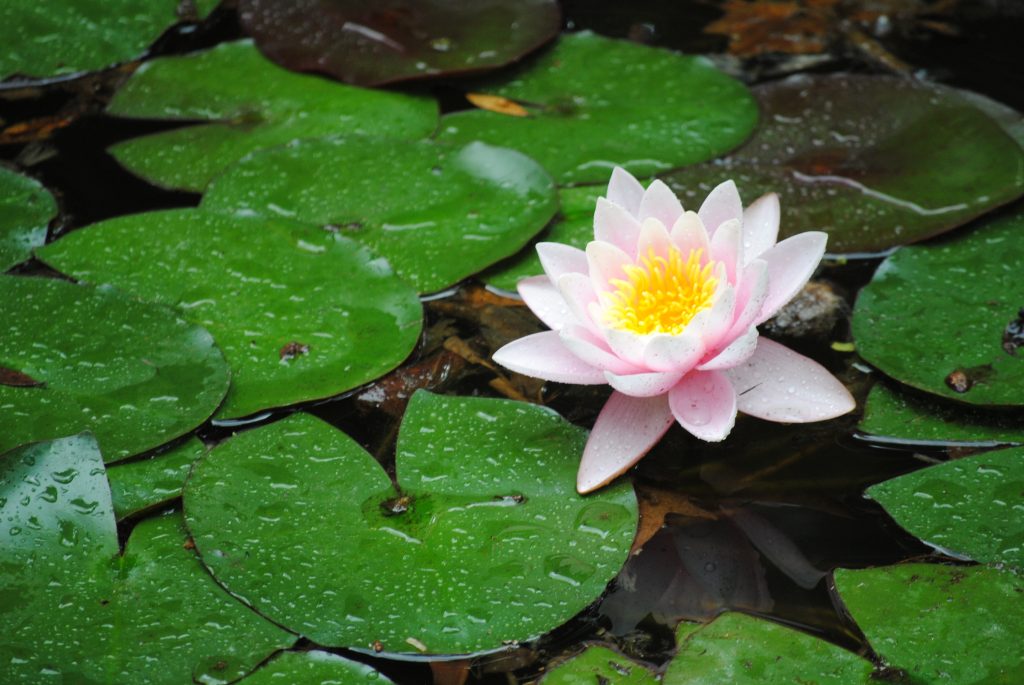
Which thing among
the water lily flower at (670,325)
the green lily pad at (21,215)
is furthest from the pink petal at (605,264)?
the green lily pad at (21,215)

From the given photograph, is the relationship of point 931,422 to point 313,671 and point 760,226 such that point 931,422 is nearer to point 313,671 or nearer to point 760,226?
point 760,226

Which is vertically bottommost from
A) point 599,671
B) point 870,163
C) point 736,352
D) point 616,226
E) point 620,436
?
point 599,671

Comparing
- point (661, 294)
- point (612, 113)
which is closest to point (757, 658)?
point (661, 294)

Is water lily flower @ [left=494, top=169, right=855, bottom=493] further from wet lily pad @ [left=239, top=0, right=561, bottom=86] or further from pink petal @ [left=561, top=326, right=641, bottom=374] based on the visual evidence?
wet lily pad @ [left=239, top=0, right=561, bottom=86]

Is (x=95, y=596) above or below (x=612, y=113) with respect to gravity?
below

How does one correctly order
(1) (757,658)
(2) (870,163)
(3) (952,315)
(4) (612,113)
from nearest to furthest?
(1) (757,658) → (3) (952,315) → (2) (870,163) → (4) (612,113)

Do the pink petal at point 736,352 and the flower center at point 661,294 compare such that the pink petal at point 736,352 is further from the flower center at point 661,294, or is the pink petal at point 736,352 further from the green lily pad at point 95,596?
the green lily pad at point 95,596

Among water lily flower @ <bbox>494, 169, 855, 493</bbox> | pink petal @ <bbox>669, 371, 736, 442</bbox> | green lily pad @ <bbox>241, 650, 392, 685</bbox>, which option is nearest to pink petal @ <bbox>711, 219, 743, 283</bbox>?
water lily flower @ <bbox>494, 169, 855, 493</bbox>
